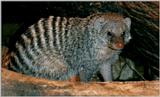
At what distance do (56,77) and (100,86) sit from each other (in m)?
0.80

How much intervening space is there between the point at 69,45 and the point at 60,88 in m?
0.84

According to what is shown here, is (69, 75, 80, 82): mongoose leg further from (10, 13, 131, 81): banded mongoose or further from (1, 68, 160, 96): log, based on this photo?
(1, 68, 160, 96): log

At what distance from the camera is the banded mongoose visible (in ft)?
9.17

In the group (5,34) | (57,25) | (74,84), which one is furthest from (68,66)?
(5,34)

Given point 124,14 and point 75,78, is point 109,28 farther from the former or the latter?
point 75,78

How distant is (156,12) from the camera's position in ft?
8.76

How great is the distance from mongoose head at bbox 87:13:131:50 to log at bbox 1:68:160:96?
2.18ft

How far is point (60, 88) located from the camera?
211 centimetres

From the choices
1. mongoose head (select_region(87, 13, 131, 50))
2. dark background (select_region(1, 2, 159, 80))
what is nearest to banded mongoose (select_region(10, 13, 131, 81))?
mongoose head (select_region(87, 13, 131, 50))

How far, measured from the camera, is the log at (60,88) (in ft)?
6.85

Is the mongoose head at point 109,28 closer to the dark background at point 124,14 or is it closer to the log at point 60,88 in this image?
the dark background at point 124,14

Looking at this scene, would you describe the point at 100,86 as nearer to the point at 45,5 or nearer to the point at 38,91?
the point at 38,91

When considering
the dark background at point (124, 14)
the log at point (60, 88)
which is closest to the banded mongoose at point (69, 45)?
the dark background at point (124, 14)

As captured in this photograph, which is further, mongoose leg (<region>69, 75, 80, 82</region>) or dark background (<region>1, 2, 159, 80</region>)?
mongoose leg (<region>69, 75, 80, 82</region>)
